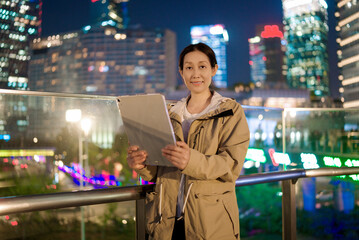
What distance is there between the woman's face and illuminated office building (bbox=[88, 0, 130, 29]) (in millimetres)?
150731

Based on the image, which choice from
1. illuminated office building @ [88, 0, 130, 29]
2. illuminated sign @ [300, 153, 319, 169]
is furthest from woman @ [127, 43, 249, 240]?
illuminated office building @ [88, 0, 130, 29]

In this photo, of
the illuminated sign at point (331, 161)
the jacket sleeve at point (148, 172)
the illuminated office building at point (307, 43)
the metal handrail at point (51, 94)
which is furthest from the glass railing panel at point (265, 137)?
the illuminated office building at point (307, 43)

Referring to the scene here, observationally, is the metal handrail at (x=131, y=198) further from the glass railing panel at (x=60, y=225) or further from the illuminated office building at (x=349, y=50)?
the illuminated office building at (x=349, y=50)

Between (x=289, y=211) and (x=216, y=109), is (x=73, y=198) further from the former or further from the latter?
(x=289, y=211)

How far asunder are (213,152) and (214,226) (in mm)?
313

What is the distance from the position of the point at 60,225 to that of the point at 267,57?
175m

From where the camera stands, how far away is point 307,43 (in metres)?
142

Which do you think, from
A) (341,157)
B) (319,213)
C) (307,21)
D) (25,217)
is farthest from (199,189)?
(307,21)

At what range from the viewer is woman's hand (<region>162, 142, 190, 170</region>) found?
1402 mm

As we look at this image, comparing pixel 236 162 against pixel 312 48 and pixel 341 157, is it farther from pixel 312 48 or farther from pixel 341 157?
pixel 312 48

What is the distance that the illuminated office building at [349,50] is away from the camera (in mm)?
83188

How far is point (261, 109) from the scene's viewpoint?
170 inches

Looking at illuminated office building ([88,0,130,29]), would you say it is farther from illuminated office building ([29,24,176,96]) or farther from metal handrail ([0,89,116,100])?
Answer: metal handrail ([0,89,116,100])

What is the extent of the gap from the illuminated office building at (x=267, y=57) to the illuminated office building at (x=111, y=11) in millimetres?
61874
